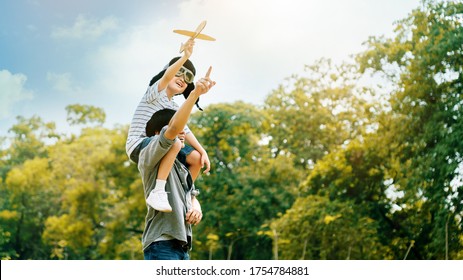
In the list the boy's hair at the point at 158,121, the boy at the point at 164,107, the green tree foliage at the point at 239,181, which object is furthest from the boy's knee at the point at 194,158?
the green tree foliage at the point at 239,181

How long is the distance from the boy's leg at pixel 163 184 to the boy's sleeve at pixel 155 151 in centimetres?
3

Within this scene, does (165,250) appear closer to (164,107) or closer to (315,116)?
(164,107)

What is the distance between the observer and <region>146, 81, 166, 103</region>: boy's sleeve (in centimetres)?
239

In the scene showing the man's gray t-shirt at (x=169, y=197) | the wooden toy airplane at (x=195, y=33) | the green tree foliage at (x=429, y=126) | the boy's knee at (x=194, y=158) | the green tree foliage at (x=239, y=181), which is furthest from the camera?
the green tree foliage at (x=239, y=181)

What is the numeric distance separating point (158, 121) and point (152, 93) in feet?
0.50

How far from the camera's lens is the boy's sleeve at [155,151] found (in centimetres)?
210

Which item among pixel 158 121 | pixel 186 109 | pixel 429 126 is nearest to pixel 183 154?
pixel 158 121

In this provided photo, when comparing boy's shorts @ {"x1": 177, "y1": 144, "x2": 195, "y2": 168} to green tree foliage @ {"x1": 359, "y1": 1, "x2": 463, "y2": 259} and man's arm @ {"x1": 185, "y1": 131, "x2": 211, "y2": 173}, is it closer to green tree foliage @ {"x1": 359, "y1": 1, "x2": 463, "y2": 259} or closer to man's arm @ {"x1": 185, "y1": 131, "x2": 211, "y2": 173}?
man's arm @ {"x1": 185, "y1": 131, "x2": 211, "y2": 173}

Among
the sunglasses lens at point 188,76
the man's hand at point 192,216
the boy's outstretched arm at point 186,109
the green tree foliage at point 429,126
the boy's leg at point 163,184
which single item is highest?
the green tree foliage at point 429,126

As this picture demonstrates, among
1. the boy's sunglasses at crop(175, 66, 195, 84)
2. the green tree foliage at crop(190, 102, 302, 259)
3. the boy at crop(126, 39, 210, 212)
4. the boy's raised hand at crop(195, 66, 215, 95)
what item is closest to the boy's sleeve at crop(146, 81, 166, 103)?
the boy at crop(126, 39, 210, 212)

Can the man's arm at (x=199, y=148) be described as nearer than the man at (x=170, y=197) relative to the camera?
No

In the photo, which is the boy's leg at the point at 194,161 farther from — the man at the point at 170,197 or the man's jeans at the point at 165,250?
the man's jeans at the point at 165,250

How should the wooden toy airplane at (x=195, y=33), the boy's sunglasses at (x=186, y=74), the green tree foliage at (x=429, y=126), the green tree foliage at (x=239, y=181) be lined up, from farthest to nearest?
the green tree foliage at (x=239, y=181), the green tree foliage at (x=429, y=126), the boy's sunglasses at (x=186, y=74), the wooden toy airplane at (x=195, y=33)

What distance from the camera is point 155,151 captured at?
7.03 feet
